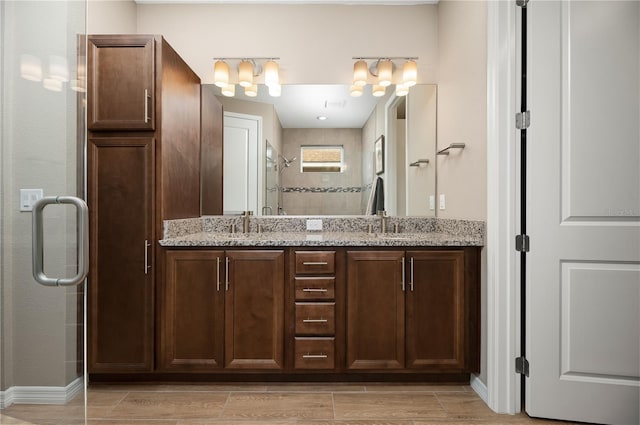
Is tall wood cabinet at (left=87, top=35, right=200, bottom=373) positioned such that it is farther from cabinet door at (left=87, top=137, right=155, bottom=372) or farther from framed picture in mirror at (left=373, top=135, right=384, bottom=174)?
framed picture in mirror at (left=373, top=135, right=384, bottom=174)

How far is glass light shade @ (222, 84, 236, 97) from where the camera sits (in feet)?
9.11

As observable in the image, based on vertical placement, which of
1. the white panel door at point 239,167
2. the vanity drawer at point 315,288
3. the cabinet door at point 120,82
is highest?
the cabinet door at point 120,82

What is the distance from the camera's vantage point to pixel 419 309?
7.04ft

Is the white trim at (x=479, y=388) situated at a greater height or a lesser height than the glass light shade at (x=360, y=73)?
lesser

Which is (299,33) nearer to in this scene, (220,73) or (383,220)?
(220,73)

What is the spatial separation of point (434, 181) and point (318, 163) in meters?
0.87

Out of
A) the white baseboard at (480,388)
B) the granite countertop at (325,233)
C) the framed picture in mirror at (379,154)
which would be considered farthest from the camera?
the framed picture in mirror at (379,154)

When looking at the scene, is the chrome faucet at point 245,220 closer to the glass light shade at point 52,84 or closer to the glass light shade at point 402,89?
the glass light shade at point 402,89

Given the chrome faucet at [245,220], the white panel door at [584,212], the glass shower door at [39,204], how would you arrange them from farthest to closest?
the chrome faucet at [245,220], the white panel door at [584,212], the glass shower door at [39,204]

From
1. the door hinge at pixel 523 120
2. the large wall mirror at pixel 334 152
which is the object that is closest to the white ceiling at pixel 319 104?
the large wall mirror at pixel 334 152

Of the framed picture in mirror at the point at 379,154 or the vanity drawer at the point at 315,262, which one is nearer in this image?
the vanity drawer at the point at 315,262

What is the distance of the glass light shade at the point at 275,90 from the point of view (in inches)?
110

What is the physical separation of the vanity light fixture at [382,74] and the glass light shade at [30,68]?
80.3 inches

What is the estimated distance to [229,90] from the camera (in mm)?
2787
